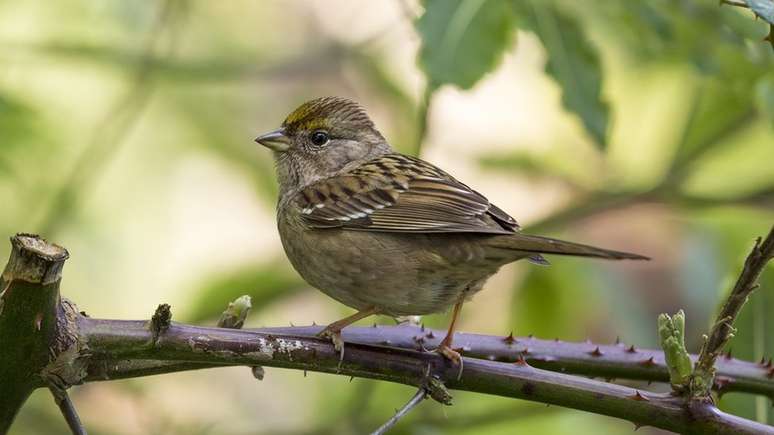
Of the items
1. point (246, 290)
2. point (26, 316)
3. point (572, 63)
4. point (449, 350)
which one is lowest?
point (246, 290)

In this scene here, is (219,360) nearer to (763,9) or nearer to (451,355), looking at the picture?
(451,355)

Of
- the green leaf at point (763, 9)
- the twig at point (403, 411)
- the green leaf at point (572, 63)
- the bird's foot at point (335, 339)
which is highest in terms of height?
the green leaf at point (763, 9)

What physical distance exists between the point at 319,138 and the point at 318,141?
13 mm

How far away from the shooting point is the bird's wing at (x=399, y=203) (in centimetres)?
341

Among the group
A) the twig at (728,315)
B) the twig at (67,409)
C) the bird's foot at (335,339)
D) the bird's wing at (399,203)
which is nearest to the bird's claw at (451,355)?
the bird's foot at (335,339)

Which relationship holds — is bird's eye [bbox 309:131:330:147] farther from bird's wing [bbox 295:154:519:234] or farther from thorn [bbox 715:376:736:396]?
thorn [bbox 715:376:736:396]

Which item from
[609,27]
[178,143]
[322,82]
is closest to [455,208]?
[609,27]

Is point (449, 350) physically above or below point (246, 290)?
above

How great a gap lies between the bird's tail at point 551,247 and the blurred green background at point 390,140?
0.47 m

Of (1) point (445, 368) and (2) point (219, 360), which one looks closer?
(2) point (219, 360)

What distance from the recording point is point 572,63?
11.2 feet

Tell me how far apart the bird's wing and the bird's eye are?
221 mm

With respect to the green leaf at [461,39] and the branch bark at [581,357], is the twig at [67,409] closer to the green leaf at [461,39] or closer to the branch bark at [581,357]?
the branch bark at [581,357]

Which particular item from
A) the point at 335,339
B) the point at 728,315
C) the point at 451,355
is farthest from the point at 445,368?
the point at 728,315
